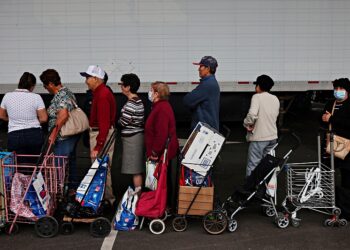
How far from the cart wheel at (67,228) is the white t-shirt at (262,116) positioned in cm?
232

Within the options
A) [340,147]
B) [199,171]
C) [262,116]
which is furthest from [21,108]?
[340,147]

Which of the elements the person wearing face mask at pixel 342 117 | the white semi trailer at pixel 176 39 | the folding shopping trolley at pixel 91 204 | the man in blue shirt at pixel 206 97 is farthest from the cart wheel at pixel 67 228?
the white semi trailer at pixel 176 39

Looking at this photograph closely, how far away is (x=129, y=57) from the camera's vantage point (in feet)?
32.2

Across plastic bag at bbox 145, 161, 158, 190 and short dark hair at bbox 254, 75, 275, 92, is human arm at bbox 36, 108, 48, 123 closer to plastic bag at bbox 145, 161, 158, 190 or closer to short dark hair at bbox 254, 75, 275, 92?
plastic bag at bbox 145, 161, 158, 190

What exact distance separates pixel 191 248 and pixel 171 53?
19.5 feet

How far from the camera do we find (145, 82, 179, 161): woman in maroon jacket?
16.3 ft

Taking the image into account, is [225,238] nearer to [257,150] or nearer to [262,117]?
[257,150]

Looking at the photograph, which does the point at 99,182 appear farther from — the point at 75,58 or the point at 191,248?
the point at 75,58

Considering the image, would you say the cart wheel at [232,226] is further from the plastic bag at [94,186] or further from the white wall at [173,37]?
the white wall at [173,37]

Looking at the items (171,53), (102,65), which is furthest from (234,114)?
(102,65)

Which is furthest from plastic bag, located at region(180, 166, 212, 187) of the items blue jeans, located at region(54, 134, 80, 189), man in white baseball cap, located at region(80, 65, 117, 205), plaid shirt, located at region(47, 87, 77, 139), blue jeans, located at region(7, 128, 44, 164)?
blue jeans, located at region(7, 128, 44, 164)

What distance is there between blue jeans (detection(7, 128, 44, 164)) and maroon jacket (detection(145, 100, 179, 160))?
1.31 meters

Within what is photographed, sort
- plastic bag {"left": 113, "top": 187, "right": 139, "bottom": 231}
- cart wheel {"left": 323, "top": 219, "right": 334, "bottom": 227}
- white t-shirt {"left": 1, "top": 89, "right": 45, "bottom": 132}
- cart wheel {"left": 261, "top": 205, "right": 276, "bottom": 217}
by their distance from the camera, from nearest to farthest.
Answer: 1. plastic bag {"left": 113, "top": 187, "right": 139, "bottom": 231}
2. cart wheel {"left": 323, "top": 219, "right": 334, "bottom": 227}
3. white t-shirt {"left": 1, "top": 89, "right": 45, "bottom": 132}
4. cart wheel {"left": 261, "top": 205, "right": 276, "bottom": 217}

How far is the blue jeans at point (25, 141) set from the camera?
17.3 ft
